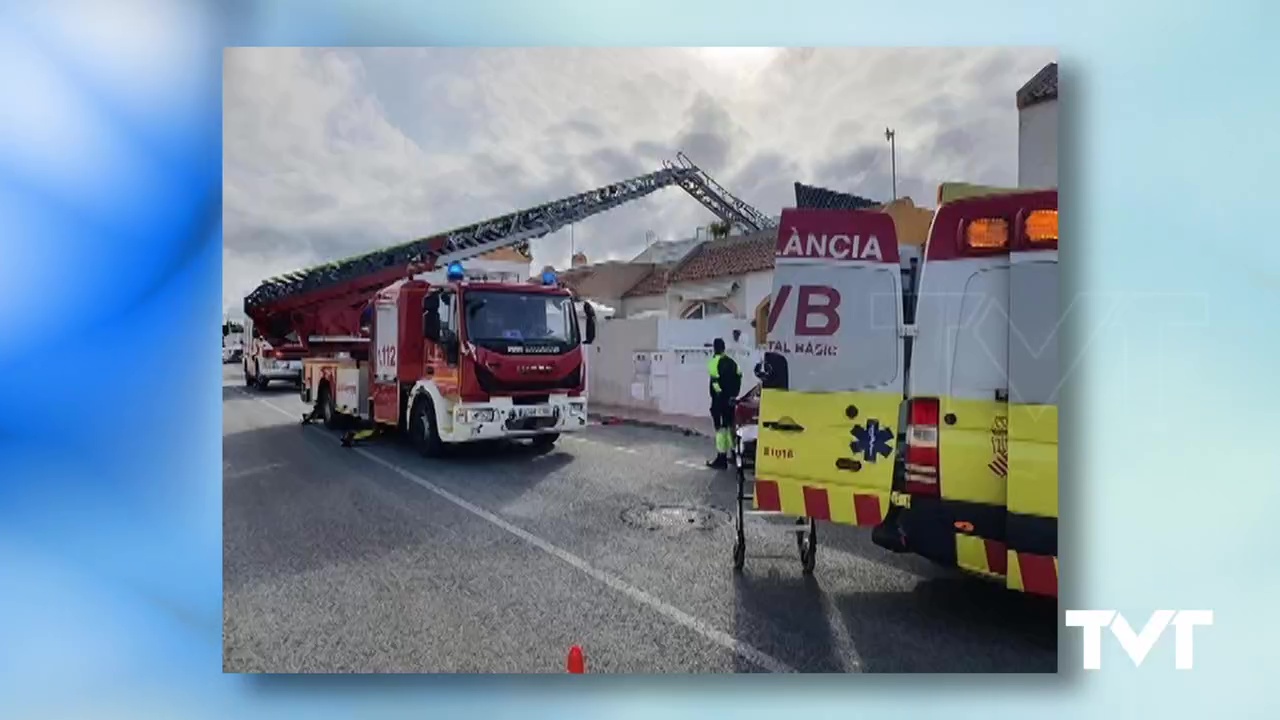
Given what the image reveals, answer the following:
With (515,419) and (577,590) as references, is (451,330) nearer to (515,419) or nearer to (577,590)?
(515,419)

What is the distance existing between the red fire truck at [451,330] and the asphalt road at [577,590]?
55 cm

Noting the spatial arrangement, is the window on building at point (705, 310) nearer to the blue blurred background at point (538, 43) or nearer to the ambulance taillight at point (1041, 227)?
the blue blurred background at point (538, 43)

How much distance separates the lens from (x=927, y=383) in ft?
9.20

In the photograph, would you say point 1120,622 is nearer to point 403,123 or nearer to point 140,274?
point 403,123

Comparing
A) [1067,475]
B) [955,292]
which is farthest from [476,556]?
[1067,475]

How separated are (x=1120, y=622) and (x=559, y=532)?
7.34ft

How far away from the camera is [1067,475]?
289 centimetres

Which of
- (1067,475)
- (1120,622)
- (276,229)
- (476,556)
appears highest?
(276,229)

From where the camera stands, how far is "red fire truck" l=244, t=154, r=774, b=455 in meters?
3.24

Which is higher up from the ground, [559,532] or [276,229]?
[276,229]

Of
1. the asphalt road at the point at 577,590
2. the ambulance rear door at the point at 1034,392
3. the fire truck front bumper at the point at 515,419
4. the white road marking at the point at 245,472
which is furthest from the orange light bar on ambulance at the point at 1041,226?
the white road marking at the point at 245,472

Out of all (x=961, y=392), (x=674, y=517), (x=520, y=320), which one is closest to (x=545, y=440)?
(x=520, y=320)

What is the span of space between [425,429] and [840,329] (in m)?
2.28

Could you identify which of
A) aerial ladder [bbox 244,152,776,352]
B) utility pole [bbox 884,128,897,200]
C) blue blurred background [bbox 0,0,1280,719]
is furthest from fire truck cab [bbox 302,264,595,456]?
utility pole [bbox 884,128,897,200]
